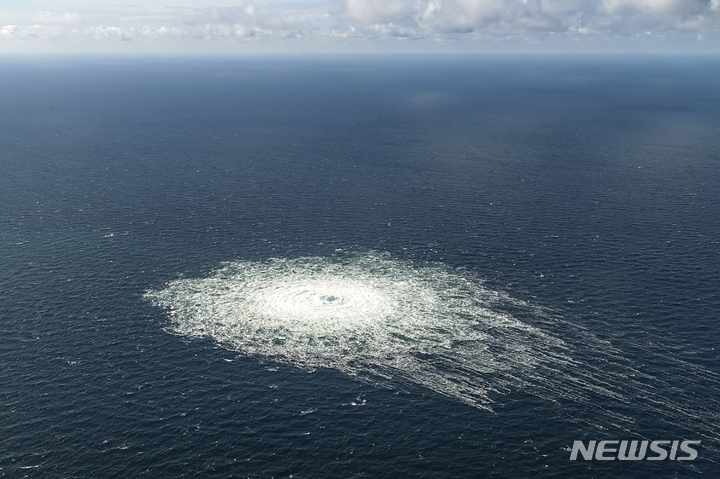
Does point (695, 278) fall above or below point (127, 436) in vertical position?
above

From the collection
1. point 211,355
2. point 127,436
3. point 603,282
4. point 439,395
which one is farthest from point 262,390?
point 603,282

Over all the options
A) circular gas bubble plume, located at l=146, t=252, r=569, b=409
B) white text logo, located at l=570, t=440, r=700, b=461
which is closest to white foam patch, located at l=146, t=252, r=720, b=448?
circular gas bubble plume, located at l=146, t=252, r=569, b=409

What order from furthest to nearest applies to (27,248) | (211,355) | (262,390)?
(27,248) < (211,355) < (262,390)

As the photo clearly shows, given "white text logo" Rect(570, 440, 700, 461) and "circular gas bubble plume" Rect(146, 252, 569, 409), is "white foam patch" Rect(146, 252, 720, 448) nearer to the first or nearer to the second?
"circular gas bubble plume" Rect(146, 252, 569, 409)

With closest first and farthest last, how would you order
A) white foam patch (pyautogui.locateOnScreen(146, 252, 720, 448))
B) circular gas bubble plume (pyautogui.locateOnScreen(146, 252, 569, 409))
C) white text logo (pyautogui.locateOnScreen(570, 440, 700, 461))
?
white text logo (pyautogui.locateOnScreen(570, 440, 700, 461)) < white foam patch (pyautogui.locateOnScreen(146, 252, 720, 448)) < circular gas bubble plume (pyautogui.locateOnScreen(146, 252, 569, 409))

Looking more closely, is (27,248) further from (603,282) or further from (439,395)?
(603,282)

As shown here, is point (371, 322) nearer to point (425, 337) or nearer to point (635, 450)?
point (425, 337)

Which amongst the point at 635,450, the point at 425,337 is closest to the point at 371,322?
the point at 425,337

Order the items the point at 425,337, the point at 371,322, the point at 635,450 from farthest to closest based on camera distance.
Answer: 1. the point at 371,322
2. the point at 425,337
3. the point at 635,450
